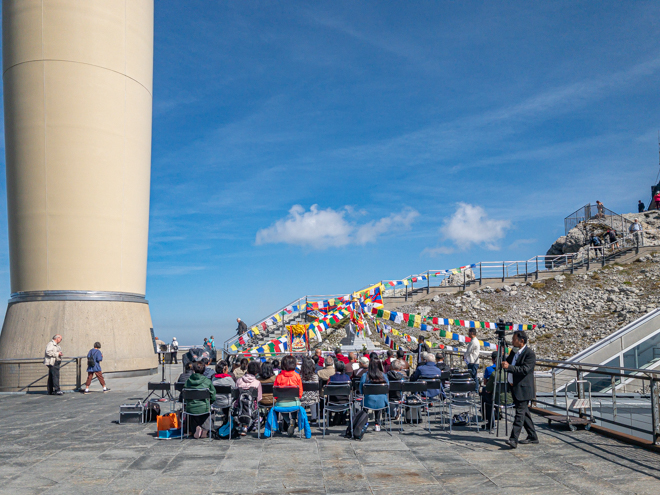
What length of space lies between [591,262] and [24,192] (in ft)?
106

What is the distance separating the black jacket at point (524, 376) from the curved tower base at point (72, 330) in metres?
13.4

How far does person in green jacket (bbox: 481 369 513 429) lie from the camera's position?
25.2 feet

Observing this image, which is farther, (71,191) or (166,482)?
(71,191)

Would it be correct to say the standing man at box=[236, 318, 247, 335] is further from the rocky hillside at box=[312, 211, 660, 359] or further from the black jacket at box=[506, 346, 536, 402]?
the black jacket at box=[506, 346, 536, 402]

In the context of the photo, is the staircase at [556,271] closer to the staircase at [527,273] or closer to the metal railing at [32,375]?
the staircase at [527,273]

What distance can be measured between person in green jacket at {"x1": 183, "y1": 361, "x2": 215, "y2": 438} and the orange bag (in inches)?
9.7

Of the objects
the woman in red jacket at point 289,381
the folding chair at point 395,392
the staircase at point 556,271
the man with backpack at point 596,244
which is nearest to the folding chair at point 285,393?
the woman in red jacket at point 289,381

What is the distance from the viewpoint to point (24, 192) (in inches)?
651

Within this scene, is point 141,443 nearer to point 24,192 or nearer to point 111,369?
point 111,369

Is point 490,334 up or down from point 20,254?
down

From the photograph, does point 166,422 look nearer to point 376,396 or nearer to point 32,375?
point 376,396

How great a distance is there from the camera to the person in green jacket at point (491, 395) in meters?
7.67

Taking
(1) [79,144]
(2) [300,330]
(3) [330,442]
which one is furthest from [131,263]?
(3) [330,442]

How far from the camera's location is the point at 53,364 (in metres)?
13.5
